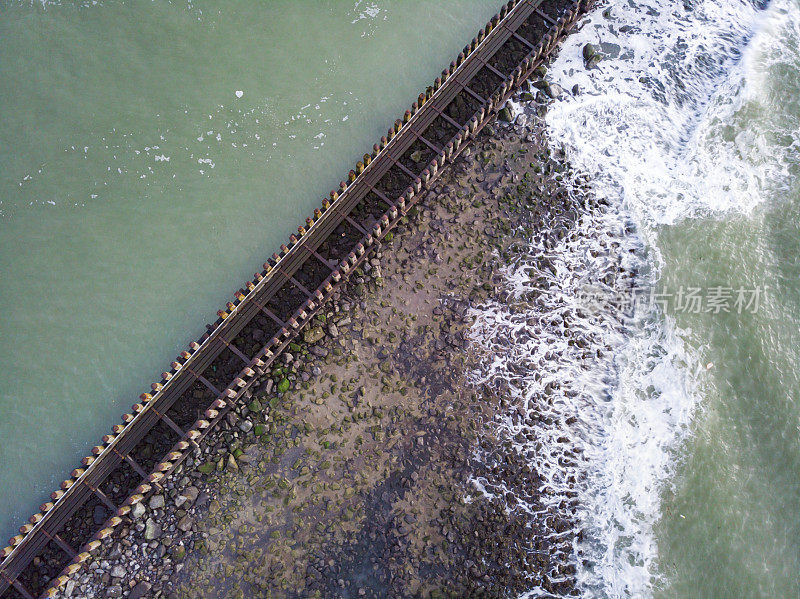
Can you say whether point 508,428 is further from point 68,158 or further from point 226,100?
point 68,158

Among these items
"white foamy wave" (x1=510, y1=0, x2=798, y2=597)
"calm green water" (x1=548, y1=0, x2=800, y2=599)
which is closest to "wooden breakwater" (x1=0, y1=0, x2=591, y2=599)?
"white foamy wave" (x1=510, y1=0, x2=798, y2=597)

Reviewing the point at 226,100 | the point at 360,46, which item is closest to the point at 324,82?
the point at 360,46

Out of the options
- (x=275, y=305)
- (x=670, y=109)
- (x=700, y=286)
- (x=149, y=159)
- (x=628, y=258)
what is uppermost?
(x=149, y=159)

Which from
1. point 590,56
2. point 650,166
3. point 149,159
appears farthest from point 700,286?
point 149,159

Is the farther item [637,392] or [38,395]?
[637,392]

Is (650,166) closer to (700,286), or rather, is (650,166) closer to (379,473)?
(700,286)

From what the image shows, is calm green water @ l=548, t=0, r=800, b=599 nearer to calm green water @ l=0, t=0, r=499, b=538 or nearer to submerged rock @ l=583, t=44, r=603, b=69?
submerged rock @ l=583, t=44, r=603, b=69
